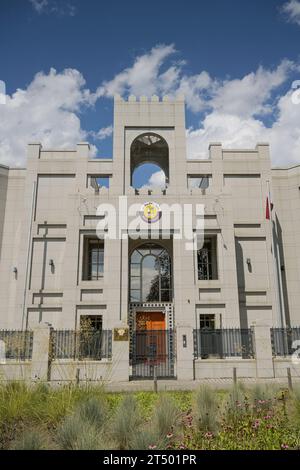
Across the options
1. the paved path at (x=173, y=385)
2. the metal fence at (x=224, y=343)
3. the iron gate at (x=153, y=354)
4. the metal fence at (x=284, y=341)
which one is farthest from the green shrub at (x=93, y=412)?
the metal fence at (x=284, y=341)

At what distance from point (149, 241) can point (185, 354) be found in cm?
1024

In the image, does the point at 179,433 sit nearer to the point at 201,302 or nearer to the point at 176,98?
the point at 201,302

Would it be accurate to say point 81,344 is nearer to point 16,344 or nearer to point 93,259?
point 16,344

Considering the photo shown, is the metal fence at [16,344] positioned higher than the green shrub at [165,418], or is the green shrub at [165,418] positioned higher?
the metal fence at [16,344]

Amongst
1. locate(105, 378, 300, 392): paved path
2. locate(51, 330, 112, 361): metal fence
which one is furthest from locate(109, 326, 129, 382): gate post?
locate(51, 330, 112, 361): metal fence

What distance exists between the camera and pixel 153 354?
19750mm

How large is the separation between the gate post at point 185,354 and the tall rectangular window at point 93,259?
961cm

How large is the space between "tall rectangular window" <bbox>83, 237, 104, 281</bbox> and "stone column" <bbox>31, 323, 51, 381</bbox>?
776cm

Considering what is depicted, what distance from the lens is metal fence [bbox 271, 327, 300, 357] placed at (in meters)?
19.5

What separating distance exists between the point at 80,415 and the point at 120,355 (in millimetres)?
9075

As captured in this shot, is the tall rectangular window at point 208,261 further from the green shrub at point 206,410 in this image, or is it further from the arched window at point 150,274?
the green shrub at point 206,410

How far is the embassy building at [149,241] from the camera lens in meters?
23.8

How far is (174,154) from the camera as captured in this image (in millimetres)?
27828

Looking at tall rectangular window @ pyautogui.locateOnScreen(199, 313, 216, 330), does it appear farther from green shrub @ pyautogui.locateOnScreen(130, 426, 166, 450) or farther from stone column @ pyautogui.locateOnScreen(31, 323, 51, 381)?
green shrub @ pyautogui.locateOnScreen(130, 426, 166, 450)
